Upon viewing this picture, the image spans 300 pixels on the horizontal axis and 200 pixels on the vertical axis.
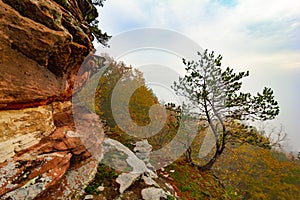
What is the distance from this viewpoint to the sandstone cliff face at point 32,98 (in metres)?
3.71

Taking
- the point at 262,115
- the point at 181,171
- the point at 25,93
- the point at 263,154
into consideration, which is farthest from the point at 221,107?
the point at 263,154

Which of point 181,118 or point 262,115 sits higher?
point 262,115

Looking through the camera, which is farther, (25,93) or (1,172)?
(25,93)

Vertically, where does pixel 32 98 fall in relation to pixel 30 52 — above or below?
below

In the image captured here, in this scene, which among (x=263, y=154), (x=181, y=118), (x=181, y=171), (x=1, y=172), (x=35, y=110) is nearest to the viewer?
(x=1, y=172)

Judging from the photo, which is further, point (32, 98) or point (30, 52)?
point (32, 98)

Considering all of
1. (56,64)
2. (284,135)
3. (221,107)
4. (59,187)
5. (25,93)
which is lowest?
(59,187)

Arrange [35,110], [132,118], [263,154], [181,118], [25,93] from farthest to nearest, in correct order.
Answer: [263,154] → [132,118] → [181,118] → [35,110] → [25,93]

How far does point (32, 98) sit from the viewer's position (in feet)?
14.2

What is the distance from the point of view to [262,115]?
10227 mm

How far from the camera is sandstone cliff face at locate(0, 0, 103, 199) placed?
12.2 ft

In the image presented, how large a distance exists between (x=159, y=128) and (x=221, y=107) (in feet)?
30.8

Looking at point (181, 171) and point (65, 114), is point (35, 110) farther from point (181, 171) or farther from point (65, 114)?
point (181, 171)

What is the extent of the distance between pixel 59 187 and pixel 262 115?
36.0ft
